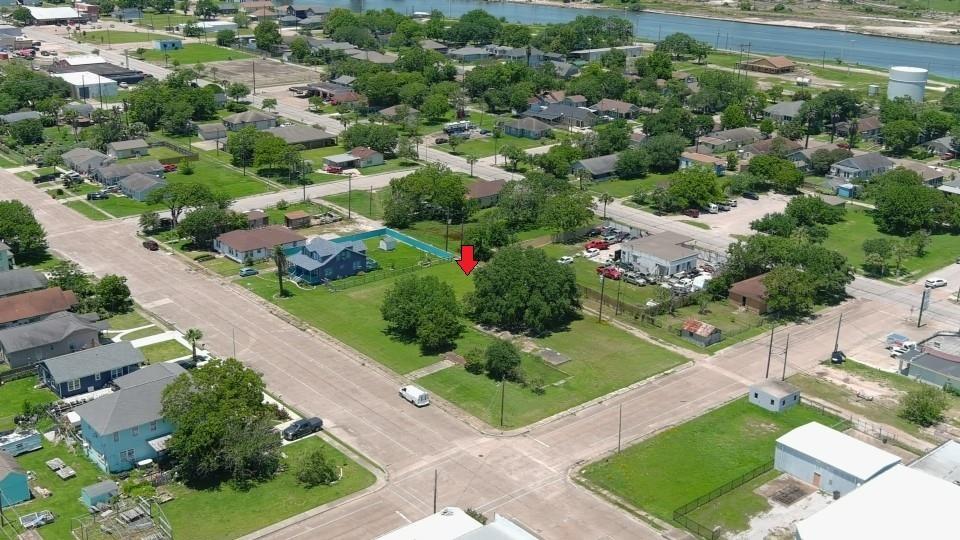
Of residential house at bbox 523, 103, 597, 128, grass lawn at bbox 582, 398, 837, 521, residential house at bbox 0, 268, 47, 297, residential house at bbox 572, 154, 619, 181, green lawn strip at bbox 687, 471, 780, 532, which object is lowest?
green lawn strip at bbox 687, 471, 780, 532

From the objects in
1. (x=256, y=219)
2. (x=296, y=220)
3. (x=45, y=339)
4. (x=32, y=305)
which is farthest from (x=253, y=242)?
(x=45, y=339)

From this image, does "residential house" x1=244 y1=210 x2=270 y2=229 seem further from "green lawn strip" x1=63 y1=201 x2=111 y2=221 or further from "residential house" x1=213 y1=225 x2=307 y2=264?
"green lawn strip" x1=63 y1=201 x2=111 y2=221

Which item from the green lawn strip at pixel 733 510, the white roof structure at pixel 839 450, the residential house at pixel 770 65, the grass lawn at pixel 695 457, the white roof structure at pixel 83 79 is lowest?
the green lawn strip at pixel 733 510

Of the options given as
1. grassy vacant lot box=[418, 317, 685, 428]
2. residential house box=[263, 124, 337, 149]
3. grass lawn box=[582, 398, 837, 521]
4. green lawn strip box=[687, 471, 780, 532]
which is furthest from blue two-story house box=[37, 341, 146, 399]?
residential house box=[263, 124, 337, 149]

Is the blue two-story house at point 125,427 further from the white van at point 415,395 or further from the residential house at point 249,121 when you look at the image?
the residential house at point 249,121

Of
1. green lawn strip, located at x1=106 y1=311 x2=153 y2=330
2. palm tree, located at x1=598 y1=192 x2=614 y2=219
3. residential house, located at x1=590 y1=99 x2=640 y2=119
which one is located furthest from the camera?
residential house, located at x1=590 y1=99 x2=640 y2=119

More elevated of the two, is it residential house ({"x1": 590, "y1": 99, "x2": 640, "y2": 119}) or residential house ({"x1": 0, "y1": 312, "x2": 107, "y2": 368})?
residential house ({"x1": 590, "y1": 99, "x2": 640, "y2": 119})

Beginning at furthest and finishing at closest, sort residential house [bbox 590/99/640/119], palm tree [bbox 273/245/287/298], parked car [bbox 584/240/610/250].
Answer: residential house [bbox 590/99/640/119]
parked car [bbox 584/240/610/250]
palm tree [bbox 273/245/287/298]

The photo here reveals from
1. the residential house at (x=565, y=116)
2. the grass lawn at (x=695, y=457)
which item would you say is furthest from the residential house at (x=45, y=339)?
the residential house at (x=565, y=116)

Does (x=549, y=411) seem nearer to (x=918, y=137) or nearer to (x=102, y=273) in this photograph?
(x=102, y=273)
